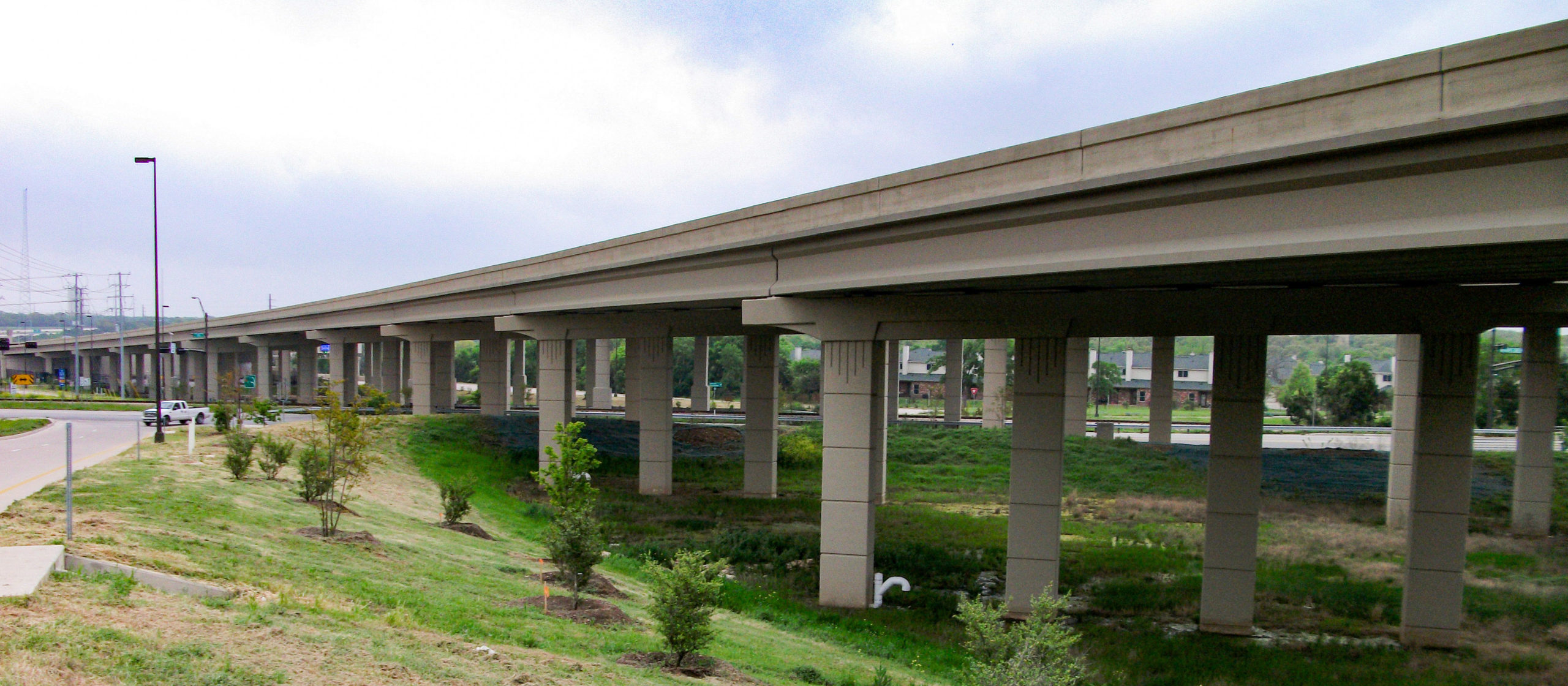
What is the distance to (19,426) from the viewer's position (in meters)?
39.2

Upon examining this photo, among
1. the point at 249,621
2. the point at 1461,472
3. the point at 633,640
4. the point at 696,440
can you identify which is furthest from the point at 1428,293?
the point at 696,440

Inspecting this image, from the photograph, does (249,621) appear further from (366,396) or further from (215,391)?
(215,391)

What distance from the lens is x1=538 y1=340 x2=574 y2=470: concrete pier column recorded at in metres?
37.5

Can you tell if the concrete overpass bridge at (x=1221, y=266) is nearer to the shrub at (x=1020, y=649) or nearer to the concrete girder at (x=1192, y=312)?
the concrete girder at (x=1192, y=312)

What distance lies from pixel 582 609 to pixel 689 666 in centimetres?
322

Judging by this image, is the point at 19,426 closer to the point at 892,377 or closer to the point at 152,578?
the point at 152,578

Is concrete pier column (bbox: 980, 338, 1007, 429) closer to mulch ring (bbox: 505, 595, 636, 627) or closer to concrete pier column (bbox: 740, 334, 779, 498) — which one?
concrete pier column (bbox: 740, 334, 779, 498)

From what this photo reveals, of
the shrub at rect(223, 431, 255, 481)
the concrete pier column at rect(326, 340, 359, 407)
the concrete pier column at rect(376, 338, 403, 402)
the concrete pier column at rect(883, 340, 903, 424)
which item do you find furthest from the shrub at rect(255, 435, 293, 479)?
the concrete pier column at rect(376, 338, 403, 402)

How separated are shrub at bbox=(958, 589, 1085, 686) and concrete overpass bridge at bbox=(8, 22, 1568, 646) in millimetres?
5162

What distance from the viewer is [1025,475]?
1961 centimetres

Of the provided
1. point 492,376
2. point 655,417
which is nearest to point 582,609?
point 655,417

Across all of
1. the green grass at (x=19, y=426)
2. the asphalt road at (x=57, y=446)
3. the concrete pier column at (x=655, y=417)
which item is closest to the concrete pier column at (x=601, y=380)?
the asphalt road at (x=57, y=446)

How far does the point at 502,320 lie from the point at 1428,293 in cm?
3232

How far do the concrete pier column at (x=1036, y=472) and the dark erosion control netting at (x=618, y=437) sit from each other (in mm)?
26555
